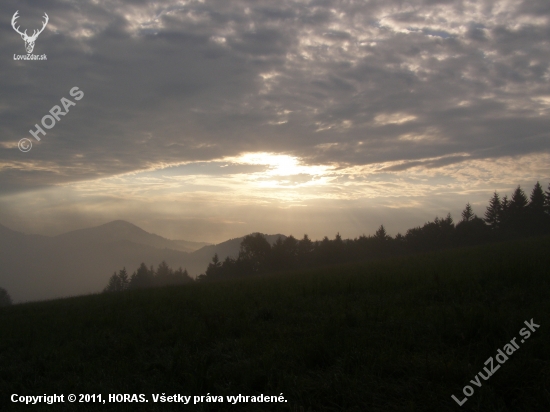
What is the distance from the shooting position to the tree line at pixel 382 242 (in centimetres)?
5656

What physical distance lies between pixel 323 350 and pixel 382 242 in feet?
198

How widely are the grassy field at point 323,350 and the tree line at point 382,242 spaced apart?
4605cm

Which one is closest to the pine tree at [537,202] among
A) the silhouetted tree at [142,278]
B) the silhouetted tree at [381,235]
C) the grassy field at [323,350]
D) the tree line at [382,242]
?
the tree line at [382,242]

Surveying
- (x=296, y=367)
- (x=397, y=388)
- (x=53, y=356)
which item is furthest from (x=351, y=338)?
(x=53, y=356)

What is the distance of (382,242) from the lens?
6291 cm

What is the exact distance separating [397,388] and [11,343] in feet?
29.8

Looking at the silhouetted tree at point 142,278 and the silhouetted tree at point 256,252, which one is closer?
the silhouetted tree at point 256,252

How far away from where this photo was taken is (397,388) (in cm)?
425

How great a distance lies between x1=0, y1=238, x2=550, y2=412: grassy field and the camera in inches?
167

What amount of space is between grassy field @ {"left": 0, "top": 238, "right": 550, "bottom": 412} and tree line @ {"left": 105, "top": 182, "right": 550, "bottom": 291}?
4605 centimetres

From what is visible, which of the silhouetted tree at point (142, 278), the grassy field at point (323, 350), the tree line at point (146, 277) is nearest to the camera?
the grassy field at point (323, 350)

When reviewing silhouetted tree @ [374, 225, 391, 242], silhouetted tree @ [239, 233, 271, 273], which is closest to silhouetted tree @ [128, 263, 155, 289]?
silhouetted tree @ [239, 233, 271, 273]

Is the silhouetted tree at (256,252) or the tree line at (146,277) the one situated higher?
the silhouetted tree at (256,252)

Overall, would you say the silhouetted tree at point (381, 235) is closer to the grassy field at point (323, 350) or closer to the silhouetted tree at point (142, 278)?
the silhouetted tree at point (142, 278)
